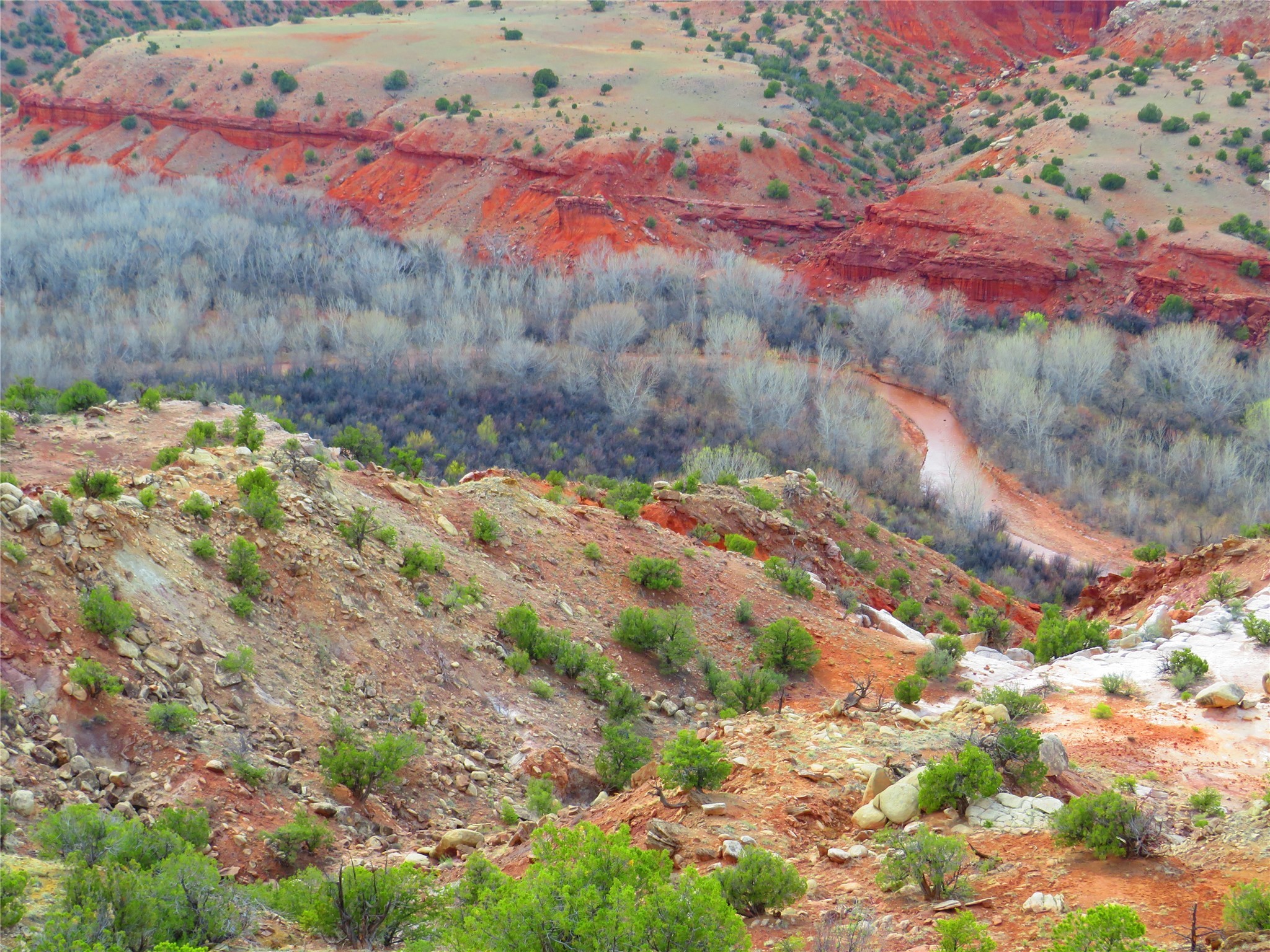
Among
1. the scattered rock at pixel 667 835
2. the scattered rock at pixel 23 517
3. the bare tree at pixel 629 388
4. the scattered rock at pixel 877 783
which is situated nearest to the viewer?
the scattered rock at pixel 667 835

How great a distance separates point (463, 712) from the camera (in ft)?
34.2

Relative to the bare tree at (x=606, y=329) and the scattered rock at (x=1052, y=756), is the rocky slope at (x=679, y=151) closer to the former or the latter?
the bare tree at (x=606, y=329)

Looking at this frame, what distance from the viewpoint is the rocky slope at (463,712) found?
6.89m

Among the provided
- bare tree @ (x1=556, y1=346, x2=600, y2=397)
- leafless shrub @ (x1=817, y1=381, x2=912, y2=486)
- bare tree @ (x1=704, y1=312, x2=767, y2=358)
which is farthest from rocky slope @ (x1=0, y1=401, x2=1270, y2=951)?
bare tree @ (x1=704, y1=312, x2=767, y2=358)

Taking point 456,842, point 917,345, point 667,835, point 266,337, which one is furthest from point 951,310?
point 667,835

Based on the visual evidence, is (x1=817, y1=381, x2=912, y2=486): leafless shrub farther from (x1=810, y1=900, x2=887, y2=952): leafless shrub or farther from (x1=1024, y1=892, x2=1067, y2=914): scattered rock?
(x1=810, y1=900, x2=887, y2=952): leafless shrub

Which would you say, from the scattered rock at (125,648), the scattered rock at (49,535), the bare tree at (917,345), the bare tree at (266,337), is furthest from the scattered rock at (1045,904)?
the bare tree at (917,345)

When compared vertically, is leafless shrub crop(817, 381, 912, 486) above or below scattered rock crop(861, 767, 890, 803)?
below

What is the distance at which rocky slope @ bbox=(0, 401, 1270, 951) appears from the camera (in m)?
6.89

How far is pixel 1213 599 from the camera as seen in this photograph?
14.4 m

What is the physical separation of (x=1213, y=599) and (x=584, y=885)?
41.3ft

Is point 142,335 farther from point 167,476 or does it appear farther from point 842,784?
point 842,784

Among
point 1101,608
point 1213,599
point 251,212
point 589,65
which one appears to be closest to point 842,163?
point 589,65

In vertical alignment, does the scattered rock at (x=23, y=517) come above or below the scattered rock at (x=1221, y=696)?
above
